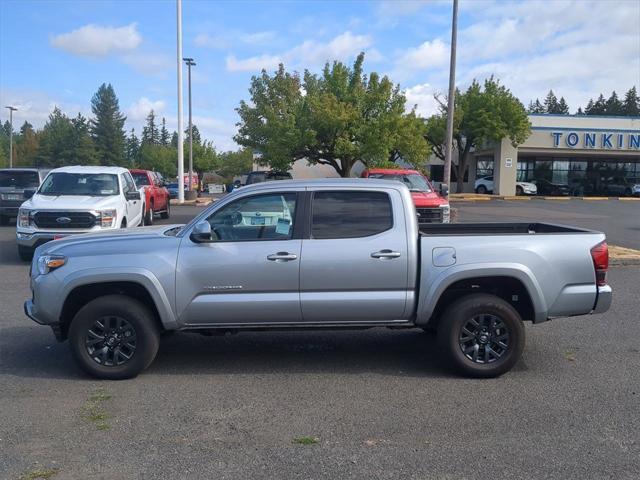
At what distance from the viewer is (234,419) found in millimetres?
5102

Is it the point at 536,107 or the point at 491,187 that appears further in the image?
the point at 536,107

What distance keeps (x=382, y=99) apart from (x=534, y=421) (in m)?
25.9

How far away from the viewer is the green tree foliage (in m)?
28.9

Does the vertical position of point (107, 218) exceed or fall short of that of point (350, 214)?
it falls short

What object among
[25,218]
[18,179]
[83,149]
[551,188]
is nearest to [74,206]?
[25,218]

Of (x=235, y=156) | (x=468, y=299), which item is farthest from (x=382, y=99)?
(x=235, y=156)

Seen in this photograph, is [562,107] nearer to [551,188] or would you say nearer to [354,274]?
[551,188]

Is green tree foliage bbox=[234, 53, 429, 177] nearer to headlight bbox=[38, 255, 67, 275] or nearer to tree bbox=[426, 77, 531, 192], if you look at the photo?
tree bbox=[426, 77, 531, 192]

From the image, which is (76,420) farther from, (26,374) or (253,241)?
(253,241)

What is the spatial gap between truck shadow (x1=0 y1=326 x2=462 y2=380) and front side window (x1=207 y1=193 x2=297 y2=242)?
135cm

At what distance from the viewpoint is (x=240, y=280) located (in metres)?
5.94

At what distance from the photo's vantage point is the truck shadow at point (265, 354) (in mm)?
6336

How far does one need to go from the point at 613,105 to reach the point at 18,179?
346 feet

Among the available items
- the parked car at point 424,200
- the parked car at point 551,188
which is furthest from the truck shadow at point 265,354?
the parked car at point 551,188
